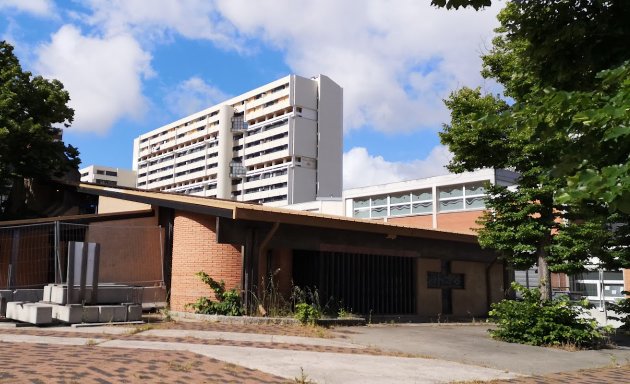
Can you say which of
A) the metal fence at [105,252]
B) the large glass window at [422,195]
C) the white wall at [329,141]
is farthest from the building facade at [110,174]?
the metal fence at [105,252]

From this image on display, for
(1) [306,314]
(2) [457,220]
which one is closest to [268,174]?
(2) [457,220]

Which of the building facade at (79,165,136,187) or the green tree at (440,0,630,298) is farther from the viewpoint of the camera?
the building facade at (79,165,136,187)

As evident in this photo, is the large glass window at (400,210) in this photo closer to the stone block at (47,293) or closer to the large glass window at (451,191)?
the large glass window at (451,191)

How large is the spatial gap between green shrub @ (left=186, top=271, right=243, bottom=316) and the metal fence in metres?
2.58

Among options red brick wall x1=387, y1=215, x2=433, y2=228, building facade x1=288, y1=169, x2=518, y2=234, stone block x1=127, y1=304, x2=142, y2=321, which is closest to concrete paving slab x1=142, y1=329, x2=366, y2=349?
stone block x1=127, y1=304, x2=142, y2=321

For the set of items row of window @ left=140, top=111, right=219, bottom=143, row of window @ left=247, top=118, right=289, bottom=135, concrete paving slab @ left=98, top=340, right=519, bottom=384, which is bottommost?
concrete paving slab @ left=98, top=340, right=519, bottom=384

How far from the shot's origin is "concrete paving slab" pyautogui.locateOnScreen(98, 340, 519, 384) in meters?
7.75

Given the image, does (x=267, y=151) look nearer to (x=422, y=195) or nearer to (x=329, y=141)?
(x=329, y=141)

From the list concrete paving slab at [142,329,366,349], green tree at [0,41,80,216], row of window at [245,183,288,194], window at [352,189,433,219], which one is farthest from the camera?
row of window at [245,183,288,194]

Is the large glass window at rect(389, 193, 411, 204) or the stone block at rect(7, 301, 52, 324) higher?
the large glass window at rect(389, 193, 411, 204)

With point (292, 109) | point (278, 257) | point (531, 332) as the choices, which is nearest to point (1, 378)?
point (278, 257)

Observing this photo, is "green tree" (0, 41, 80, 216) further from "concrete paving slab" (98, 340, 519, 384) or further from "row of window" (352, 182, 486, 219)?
"row of window" (352, 182, 486, 219)

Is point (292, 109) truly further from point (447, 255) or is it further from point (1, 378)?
point (1, 378)

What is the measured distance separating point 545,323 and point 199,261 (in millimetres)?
8661
